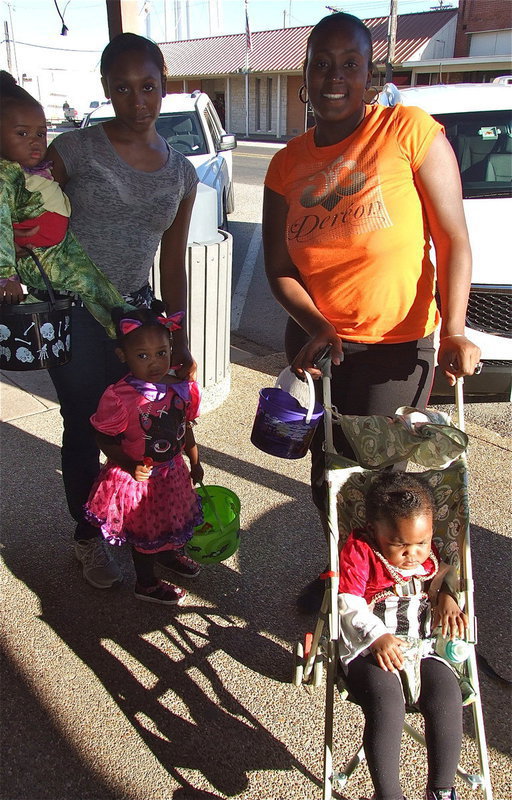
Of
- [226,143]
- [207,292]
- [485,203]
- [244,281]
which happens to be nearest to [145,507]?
[207,292]

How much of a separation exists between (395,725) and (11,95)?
245cm

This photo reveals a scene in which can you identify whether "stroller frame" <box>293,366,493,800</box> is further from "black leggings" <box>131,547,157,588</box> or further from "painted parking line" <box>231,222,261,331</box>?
"painted parking line" <box>231,222,261,331</box>

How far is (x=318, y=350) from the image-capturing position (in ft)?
7.14

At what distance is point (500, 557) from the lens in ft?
10.8

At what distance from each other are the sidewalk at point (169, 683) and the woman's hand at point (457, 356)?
53.4 inches

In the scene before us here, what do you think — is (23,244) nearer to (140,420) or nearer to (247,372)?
(140,420)

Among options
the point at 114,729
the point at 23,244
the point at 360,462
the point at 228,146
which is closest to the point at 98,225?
the point at 23,244

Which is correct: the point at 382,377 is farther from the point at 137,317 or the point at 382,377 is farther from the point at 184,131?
the point at 184,131

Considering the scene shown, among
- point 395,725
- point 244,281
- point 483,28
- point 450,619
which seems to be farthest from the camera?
point 483,28

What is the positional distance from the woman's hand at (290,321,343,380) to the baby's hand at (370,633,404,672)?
88cm

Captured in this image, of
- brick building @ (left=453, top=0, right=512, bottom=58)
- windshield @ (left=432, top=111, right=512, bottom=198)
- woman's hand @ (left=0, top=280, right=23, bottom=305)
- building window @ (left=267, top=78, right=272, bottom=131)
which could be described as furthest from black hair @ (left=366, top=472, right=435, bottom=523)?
building window @ (left=267, top=78, right=272, bottom=131)

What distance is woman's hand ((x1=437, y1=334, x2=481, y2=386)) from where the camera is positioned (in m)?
2.04

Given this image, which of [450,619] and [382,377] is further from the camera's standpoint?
[382,377]

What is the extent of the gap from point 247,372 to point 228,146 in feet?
16.3
